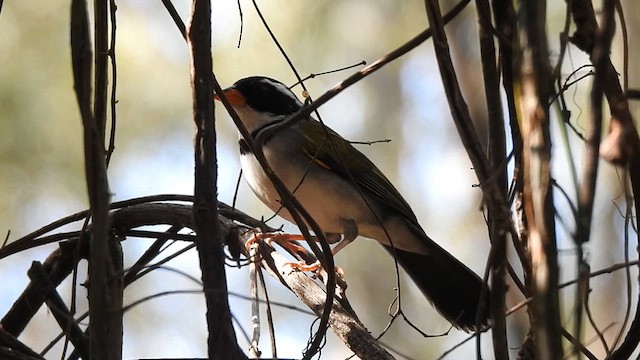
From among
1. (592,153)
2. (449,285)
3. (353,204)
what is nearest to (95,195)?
(592,153)

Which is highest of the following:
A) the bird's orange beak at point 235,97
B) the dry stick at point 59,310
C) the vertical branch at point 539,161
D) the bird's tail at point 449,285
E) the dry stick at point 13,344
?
the bird's orange beak at point 235,97

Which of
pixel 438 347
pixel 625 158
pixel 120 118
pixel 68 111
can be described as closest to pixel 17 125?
pixel 68 111

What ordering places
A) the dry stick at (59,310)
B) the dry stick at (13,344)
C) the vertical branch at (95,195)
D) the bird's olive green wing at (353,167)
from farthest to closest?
the bird's olive green wing at (353,167)
the dry stick at (59,310)
the dry stick at (13,344)
the vertical branch at (95,195)

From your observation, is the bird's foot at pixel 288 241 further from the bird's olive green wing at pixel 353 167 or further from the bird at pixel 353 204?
the bird's olive green wing at pixel 353 167

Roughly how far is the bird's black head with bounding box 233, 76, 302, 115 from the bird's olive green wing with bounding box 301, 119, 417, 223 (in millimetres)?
250

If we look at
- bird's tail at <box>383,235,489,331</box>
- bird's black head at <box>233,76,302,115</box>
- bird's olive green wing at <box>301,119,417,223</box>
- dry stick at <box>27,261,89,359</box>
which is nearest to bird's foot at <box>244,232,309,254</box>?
bird's tail at <box>383,235,489,331</box>

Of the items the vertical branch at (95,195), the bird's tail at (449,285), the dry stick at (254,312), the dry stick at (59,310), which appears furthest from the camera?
the bird's tail at (449,285)

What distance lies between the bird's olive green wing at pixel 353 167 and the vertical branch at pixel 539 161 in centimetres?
341

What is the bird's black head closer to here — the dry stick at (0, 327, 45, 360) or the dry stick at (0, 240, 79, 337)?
the dry stick at (0, 240, 79, 337)

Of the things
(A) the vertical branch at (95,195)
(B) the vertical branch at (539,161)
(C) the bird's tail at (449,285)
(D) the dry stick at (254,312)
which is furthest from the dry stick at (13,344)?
(C) the bird's tail at (449,285)

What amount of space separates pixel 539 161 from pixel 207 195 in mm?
721

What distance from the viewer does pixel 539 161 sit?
1.38m

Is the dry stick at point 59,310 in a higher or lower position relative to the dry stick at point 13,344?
higher

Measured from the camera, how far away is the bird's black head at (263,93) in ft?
17.7
